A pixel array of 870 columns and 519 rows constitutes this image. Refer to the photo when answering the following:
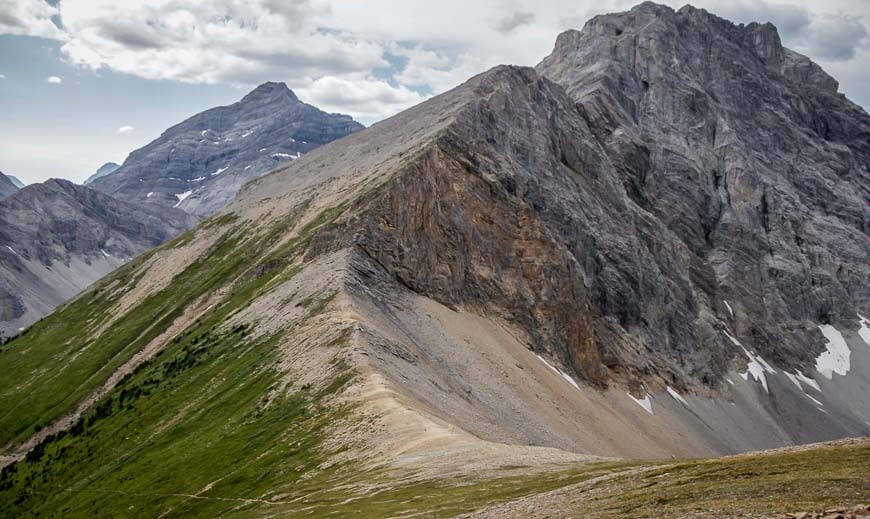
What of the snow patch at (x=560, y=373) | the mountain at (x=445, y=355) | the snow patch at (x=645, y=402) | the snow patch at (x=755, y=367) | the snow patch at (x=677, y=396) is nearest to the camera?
the mountain at (x=445, y=355)

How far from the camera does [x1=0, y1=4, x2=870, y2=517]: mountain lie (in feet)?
142

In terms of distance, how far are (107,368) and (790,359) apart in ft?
546

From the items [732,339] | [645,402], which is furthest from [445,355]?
[732,339]

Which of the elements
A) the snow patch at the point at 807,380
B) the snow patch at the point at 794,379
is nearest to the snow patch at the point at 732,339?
the snow patch at the point at 794,379

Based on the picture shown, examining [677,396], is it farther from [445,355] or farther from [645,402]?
[445,355]

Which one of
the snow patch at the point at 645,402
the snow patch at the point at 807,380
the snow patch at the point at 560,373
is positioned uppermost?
the snow patch at the point at 560,373

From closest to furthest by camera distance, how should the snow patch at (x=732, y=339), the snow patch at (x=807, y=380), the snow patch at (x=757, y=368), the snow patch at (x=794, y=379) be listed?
the snow patch at (x=757, y=368)
the snow patch at (x=732, y=339)
the snow patch at (x=794, y=379)
the snow patch at (x=807, y=380)

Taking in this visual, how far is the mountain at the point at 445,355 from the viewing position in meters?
43.4

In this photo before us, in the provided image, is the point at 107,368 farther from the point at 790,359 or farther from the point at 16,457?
the point at 790,359

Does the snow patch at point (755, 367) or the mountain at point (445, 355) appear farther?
the snow patch at point (755, 367)

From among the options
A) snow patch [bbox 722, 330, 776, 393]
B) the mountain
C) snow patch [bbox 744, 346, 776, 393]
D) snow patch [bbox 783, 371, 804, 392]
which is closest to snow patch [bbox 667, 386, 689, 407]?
the mountain

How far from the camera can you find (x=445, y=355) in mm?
90500

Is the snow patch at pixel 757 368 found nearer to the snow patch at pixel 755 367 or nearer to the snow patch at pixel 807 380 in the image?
the snow patch at pixel 755 367

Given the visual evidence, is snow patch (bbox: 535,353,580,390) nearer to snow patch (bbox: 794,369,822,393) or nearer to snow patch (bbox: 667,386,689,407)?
snow patch (bbox: 667,386,689,407)
